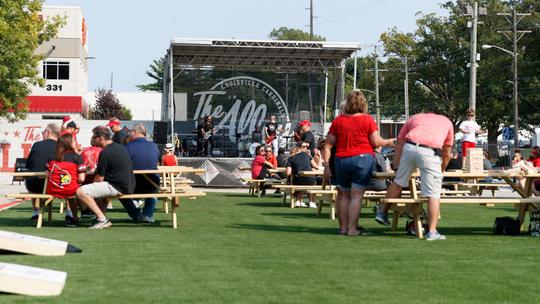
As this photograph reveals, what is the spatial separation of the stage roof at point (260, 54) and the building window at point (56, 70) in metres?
36.7

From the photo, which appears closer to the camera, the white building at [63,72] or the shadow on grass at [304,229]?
the shadow on grass at [304,229]

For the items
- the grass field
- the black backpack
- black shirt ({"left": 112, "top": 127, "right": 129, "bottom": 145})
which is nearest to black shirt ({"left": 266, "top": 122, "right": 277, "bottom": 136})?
black shirt ({"left": 112, "top": 127, "right": 129, "bottom": 145})

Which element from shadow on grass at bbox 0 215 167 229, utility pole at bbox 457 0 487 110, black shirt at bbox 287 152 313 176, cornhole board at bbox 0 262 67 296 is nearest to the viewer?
cornhole board at bbox 0 262 67 296

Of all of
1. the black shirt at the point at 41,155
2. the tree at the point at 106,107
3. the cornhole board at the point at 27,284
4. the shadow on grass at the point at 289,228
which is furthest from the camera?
the tree at the point at 106,107

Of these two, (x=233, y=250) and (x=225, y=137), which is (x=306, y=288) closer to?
(x=233, y=250)

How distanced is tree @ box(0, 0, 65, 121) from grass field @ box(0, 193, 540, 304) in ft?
106

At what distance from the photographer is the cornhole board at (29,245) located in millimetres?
8688

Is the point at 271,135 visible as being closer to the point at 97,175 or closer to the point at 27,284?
the point at 97,175

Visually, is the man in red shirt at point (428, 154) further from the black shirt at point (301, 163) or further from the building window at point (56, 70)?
the building window at point (56, 70)

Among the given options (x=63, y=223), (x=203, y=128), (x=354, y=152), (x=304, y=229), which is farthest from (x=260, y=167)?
(x=354, y=152)

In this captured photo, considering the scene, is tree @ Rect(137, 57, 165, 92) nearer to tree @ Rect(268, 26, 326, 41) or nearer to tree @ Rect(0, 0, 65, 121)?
tree @ Rect(268, 26, 326, 41)

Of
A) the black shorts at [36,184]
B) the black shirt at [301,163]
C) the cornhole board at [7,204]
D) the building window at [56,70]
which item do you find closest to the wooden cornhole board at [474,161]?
the black shorts at [36,184]

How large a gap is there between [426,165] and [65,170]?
455cm

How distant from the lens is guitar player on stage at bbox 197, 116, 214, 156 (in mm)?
36188
